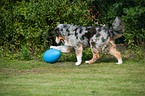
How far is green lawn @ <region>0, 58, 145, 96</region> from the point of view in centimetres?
416

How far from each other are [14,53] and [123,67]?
466 centimetres

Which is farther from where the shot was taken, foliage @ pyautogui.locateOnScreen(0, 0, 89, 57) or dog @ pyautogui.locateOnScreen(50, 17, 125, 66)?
foliage @ pyautogui.locateOnScreen(0, 0, 89, 57)

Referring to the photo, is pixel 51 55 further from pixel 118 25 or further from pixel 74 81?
pixel 74 81

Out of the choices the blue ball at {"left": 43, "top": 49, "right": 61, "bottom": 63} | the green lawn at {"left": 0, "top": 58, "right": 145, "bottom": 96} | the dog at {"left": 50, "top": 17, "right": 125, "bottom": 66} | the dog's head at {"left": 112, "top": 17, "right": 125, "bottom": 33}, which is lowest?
the green lawn at {"left": 0, "top": 58, "right": 145, "bottom": 96}

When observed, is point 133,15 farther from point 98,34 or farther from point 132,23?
point 98,34

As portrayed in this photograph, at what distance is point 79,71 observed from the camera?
6242mm

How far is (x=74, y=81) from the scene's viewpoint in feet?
16.5

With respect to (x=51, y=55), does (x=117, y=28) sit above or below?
above

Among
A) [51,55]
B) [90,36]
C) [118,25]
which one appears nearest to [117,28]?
[118,25]

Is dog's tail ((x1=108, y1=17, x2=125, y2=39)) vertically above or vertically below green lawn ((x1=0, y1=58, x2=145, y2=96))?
above

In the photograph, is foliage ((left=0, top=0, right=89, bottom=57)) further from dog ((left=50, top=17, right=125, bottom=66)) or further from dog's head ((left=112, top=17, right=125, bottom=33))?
dog's head ((left=112, top=17, right=125, bottom=33))

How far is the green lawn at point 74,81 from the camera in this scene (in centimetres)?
416

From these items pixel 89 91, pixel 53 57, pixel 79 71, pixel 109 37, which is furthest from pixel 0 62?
pixel 89 91

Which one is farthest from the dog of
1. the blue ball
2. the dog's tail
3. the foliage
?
the foliage
